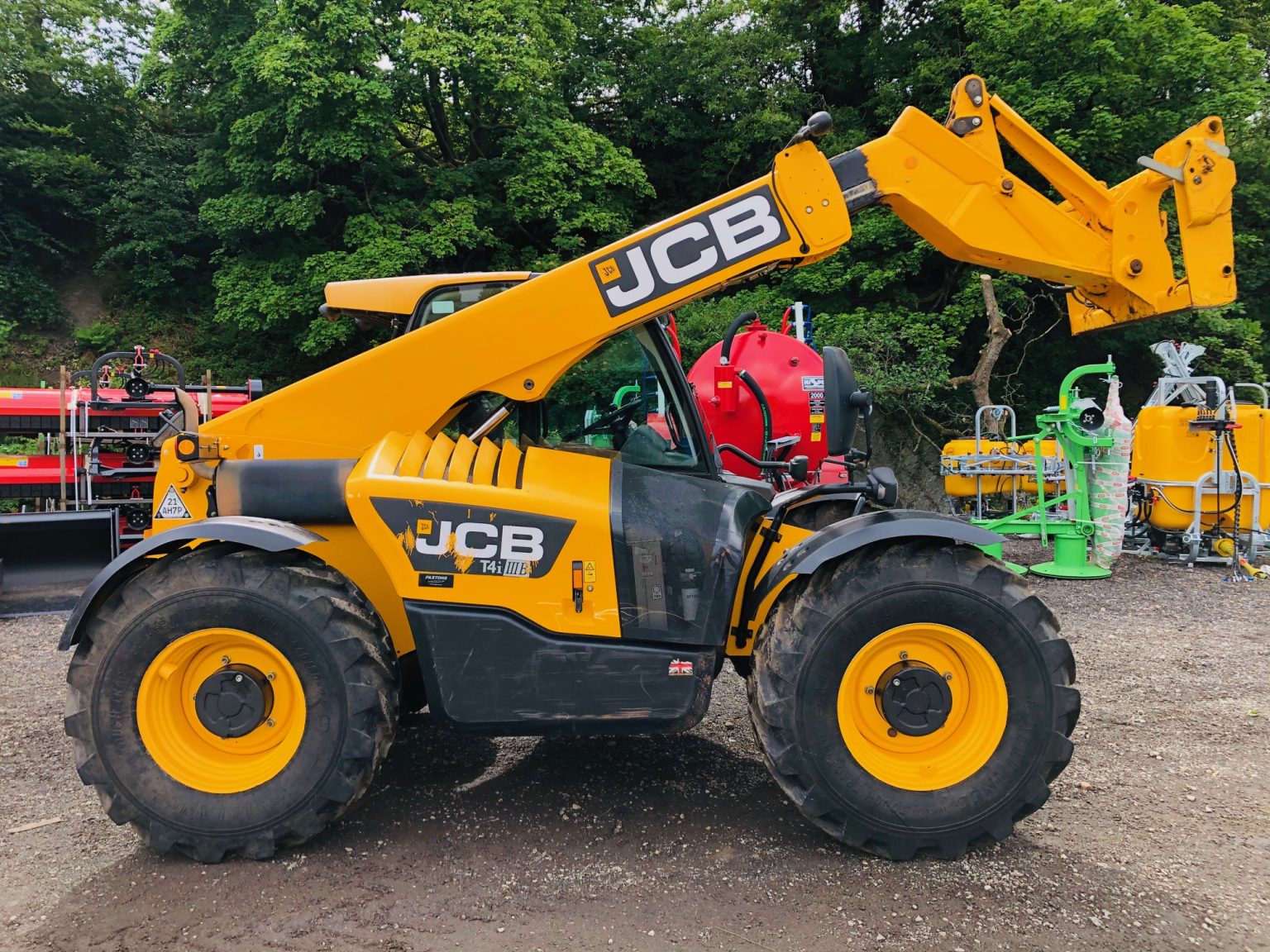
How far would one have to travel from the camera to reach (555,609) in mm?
3094

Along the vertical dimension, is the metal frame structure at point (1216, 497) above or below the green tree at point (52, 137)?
below

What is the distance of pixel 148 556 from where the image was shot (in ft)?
10.7

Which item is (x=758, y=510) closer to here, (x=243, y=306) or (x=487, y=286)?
(x=487, y=286)

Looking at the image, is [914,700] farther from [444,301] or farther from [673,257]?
[444,301]

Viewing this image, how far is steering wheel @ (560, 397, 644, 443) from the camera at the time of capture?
348 cm

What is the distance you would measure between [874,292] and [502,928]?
1674 centimetres

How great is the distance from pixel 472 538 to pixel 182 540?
3.78 feet

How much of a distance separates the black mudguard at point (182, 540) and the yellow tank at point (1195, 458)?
9693mm

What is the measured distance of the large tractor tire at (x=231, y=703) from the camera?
297cm

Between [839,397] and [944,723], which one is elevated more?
[839,397]

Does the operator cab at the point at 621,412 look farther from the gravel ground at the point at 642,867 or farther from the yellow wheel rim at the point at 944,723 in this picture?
the gravel ground at the point at 642,867

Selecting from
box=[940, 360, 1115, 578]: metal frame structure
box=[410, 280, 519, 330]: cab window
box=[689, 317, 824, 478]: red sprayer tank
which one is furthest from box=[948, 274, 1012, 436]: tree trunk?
box=[410, 280, 519, 330]: cab window

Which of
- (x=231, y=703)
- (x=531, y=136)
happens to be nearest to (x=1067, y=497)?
(x=231, y=703)

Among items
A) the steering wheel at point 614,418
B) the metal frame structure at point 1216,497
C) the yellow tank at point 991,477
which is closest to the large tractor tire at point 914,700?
the steering wheel at point 614,418
